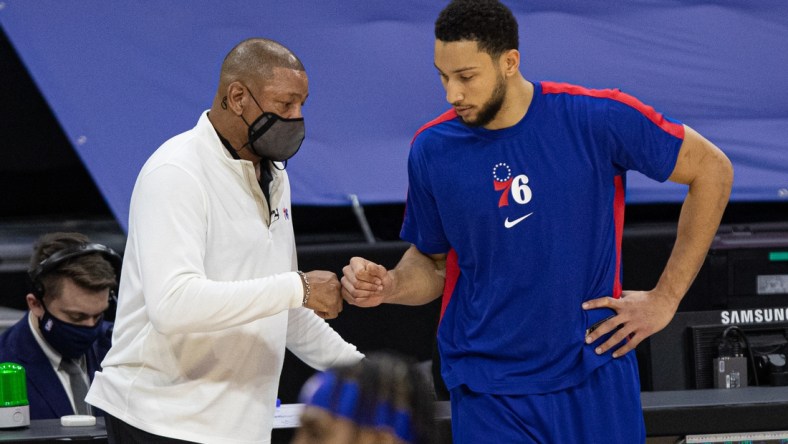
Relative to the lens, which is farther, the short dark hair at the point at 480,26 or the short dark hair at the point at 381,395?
the short dark hair at the point at 480,26

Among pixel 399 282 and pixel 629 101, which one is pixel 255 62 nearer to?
pixel 399 282

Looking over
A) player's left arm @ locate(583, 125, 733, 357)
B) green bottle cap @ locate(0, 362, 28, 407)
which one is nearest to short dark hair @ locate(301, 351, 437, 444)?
player's left arm @ locate(583, 125, 733, 357)

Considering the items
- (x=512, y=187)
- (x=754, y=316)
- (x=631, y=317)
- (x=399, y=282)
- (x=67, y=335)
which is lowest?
(x=754, y=316)

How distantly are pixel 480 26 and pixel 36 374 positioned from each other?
2.26m

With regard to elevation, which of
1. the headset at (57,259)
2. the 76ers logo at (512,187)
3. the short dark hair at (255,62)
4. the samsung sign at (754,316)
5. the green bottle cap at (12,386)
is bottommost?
the samsung sign at (754,316)

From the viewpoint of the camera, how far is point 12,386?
3.76 meters

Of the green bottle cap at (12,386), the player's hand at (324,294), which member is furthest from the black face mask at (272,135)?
the green bottle cap at (12,386)

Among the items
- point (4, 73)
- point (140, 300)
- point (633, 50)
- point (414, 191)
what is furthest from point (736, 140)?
point (4, 73)

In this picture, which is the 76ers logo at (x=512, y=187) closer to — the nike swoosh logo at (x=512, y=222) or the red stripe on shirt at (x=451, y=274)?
the nike swoosh logo at (x=512, y=222)

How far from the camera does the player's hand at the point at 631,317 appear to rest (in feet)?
9.36

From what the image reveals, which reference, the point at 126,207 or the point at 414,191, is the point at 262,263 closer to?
the point at 414,191

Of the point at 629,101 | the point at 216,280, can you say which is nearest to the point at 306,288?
the point at 216,280

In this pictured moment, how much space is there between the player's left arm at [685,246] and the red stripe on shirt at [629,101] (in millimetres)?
39

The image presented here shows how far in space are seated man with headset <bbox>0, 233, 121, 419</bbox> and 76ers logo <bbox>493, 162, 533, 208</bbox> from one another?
6.41 ft
